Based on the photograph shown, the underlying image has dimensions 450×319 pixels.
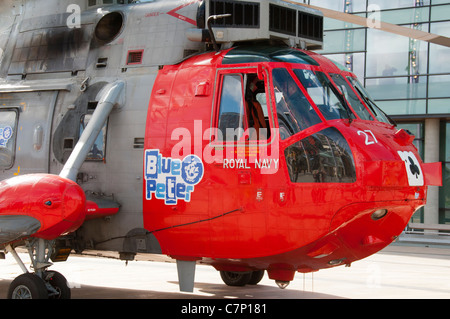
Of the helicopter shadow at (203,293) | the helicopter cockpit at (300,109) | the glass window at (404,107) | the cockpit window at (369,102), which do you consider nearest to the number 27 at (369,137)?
the helicopter cockpit at (300,109)

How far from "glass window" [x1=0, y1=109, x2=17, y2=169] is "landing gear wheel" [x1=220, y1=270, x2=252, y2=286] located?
393cm

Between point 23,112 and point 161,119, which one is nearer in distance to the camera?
point 161,119

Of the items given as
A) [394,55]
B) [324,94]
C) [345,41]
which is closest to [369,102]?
[324,94]

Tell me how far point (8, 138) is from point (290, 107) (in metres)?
4.28

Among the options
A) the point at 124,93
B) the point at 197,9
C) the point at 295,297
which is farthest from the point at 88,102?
the point at 295,297

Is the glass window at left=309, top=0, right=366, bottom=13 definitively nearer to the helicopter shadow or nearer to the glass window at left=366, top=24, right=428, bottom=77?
the glass window at left=366, top=24, right=428, bottom=77

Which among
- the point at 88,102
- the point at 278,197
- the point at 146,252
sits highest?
the point at 88,102

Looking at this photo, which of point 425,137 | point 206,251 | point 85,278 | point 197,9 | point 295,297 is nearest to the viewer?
point 206,251

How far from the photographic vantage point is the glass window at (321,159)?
711 centimetres

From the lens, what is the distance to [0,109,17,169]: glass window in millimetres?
9273

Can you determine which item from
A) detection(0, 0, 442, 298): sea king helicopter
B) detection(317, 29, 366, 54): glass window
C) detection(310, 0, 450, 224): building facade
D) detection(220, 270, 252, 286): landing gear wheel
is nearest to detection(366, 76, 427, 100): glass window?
detection(310, 0, 450, 224): building facade

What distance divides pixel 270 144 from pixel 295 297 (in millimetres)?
3829

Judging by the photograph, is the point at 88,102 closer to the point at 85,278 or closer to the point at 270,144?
the point at 270,144
